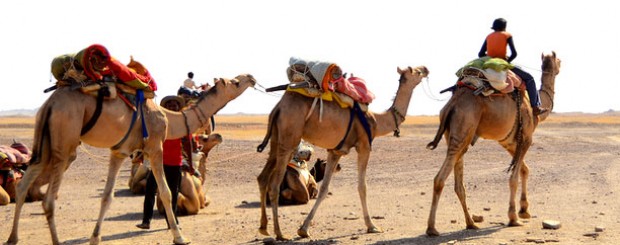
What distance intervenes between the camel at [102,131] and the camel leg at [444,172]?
10.2 feet

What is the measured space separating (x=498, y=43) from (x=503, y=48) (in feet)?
0.37

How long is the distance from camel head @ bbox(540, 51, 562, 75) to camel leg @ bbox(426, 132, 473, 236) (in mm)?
3449

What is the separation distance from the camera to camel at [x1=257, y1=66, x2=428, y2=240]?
12.4 m

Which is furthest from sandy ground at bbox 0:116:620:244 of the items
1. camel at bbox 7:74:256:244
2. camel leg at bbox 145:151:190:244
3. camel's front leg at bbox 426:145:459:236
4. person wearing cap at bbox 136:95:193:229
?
camel at bbox 7:74:256:244

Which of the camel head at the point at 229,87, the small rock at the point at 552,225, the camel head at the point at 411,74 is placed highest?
the camel head at the point at 411,74

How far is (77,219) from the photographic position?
50.8 ft

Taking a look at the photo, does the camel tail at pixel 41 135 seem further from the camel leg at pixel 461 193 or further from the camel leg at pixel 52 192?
the camel leg at pixel 461 193

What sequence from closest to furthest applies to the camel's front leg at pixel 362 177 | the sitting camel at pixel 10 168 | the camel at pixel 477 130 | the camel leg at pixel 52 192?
the camel leg at pixel 52 192
the camel at pixel 477 130
the camel's front leg at pixel 362 177
the sitting camel at pixel 10 168

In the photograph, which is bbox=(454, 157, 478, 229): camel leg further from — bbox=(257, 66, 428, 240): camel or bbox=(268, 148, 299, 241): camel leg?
bbox=(268, 148, 299, 241): camel leg

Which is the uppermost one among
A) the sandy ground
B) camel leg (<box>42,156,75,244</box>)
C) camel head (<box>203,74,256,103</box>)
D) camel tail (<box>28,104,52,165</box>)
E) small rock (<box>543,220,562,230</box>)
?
camel head (<box>203,74,256,103</box>)

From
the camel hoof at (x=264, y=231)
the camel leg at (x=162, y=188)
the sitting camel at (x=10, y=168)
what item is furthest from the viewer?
the sitting camel at (x=10, y=168)

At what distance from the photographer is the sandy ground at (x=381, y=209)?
12930mm

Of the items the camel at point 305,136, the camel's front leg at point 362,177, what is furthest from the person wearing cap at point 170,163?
the camel's front leg at point 362,177

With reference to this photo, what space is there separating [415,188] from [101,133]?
33.6 ft
